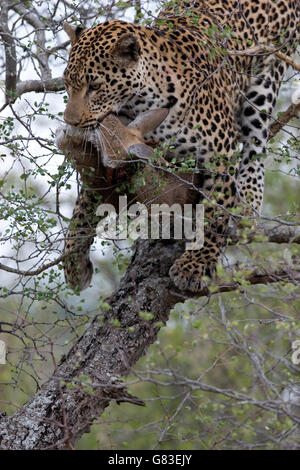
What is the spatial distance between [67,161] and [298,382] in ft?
7.92

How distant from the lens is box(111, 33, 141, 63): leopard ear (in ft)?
23.5

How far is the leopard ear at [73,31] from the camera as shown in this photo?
7.64 meters

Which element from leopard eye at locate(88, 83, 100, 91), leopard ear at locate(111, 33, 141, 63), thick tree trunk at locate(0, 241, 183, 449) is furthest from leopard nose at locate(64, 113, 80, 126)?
thick tree trunk at locate(0, 241, 183, 449)

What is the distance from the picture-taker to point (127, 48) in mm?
7211

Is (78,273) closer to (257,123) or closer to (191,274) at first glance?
(191,274)

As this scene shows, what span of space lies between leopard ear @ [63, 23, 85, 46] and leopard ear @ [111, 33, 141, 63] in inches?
24.8

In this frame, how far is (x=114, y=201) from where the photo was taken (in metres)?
7.23

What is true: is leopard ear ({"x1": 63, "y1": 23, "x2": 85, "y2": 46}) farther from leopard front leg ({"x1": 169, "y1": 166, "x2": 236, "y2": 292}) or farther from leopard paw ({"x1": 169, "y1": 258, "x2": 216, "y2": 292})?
leopard paw ({"x1": 169, "y1": 258, "x2": 216, "y2": 292})

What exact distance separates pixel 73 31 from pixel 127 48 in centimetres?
72

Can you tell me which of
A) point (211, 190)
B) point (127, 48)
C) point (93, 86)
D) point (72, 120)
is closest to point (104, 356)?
point (211, 190)

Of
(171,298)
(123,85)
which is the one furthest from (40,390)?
(123,85)
